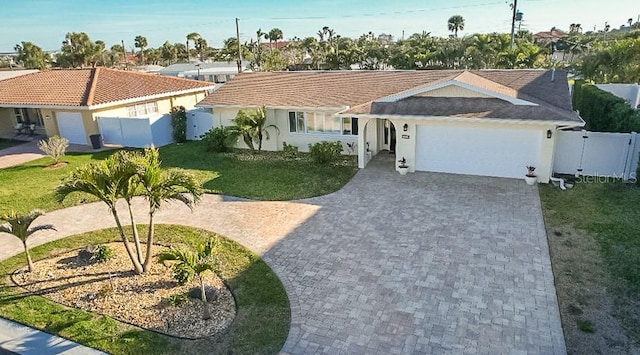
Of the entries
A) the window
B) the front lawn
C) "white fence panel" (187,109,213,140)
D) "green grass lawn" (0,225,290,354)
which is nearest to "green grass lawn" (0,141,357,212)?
the window

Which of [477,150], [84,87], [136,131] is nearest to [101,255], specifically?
[477,150]

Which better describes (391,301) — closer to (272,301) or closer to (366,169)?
(272,301)

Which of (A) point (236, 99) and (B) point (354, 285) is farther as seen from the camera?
(A) point (236, 99)

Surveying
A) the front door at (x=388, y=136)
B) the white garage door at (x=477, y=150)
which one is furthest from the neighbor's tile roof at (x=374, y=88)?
the front door at (x=388, y=136)

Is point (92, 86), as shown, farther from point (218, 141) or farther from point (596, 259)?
point (596, 259)

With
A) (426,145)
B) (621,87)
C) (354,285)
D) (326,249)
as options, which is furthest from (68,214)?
(621,87)

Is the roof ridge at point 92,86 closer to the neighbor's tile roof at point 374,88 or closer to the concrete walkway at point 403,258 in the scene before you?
the neighbor's tile roof at point 374,88
